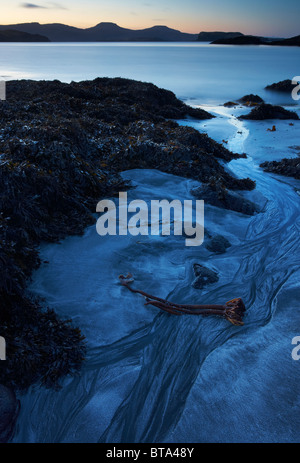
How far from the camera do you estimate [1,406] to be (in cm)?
251

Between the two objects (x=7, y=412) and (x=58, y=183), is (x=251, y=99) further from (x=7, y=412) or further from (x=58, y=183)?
(x=7, y=412)

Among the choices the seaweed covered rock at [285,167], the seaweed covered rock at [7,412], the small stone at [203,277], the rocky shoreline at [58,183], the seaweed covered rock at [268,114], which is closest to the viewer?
the seaweed covered rock at [7,412]

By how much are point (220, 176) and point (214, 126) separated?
240 inches

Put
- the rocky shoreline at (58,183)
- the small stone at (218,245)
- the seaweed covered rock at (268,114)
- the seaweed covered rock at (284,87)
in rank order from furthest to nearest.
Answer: the seaweed covered rock at (284,87), the seaweed covered rock at (268,114), the small stone at (218,245), the rocky shoreline at (58,183)

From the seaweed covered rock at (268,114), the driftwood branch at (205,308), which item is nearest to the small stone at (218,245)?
the driftwood branch at (205,308)

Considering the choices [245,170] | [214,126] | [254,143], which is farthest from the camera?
[214,126]

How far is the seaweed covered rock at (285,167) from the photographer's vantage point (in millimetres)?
7879

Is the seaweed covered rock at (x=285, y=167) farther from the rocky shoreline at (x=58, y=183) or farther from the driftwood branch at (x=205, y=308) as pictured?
the driftwood branch at (x=205, y=308)

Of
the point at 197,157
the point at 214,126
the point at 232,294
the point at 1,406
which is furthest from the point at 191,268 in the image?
the point at 214,126

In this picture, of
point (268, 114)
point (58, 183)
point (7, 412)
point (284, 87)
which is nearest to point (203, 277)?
point (7, 412)

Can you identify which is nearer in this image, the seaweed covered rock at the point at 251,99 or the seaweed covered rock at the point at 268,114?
the seaweed covered rock at the point at 268,114

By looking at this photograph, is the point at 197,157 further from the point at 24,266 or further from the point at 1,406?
the point at 1,406

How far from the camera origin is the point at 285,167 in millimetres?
8070

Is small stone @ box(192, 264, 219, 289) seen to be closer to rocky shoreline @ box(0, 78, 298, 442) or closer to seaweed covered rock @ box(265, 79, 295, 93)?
rocky shoreline @ box(0, 78, 298, 442)
